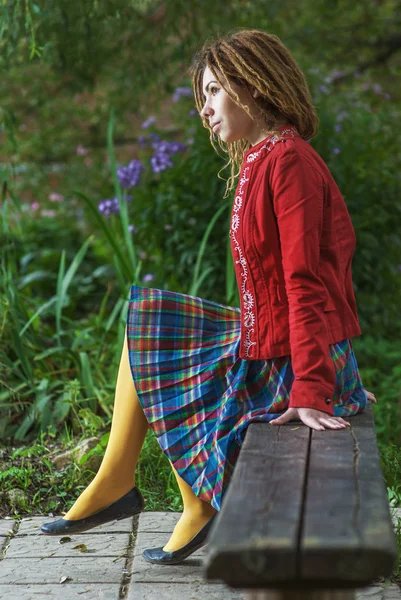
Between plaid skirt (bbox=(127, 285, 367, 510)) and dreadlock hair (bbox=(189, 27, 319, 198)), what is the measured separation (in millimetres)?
568

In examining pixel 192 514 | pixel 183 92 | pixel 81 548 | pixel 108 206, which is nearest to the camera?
pixel 192 514

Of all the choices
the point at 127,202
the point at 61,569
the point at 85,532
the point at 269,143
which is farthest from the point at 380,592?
the point at 127,202

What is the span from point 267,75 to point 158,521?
5.01ft

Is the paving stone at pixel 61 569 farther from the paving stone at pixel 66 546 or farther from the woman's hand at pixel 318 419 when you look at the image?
the woman's hand at pixel 318 419

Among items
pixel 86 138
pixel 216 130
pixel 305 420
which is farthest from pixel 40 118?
pixel 305 420

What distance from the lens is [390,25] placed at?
7.53 m

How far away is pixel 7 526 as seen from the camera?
3004 mm

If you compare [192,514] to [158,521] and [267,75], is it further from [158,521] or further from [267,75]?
[267,75]

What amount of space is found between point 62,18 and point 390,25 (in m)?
3.54

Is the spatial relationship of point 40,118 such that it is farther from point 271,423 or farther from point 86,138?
point 271,423

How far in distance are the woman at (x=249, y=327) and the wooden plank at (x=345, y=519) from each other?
0.24 meters

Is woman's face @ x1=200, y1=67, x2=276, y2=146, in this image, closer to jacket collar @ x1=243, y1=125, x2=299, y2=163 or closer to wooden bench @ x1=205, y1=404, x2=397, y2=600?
jacket collar @ x1=243, y1=125, x2=299, y2=163

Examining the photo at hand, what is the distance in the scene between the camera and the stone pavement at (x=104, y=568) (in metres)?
2.42

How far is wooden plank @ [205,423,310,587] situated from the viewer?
4.49ft
